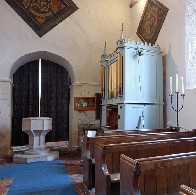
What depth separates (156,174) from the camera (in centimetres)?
185

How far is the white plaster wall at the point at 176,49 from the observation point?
434cm

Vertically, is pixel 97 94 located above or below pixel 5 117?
A: above

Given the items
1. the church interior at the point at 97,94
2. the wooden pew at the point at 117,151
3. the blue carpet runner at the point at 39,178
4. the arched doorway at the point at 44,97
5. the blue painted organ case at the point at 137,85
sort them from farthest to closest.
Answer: the arched doorway at the point at 44,97 < the blue painted organ case at the point at 137,85 < the blue carpet runner at the point at 39,178 < the church interior at the point at 97,94 < the wooden pew at the point at 117,151

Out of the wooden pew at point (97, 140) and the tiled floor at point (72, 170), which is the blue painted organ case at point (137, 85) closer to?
the tiled floor at point (72, 170)

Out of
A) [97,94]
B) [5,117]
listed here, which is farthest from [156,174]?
[5,117]

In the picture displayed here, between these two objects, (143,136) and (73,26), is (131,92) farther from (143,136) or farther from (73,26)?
(73,26)

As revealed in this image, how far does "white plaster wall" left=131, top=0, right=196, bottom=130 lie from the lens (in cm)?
434

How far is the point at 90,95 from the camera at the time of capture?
6664mm

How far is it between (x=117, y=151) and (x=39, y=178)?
6.63 feet

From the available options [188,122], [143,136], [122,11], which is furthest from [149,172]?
[122,11]

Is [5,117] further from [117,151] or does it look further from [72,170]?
[117,151]

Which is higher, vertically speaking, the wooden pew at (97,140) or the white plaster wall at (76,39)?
the white plaster wall at (76,39)

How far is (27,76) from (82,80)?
6.94 ft

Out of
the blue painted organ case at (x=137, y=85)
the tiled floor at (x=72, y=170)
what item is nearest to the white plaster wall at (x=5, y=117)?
the tiled floor at (x=72, y=170)
